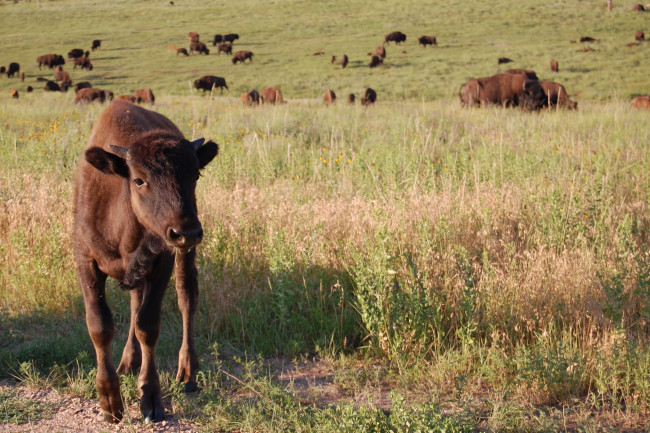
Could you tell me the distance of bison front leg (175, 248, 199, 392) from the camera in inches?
170

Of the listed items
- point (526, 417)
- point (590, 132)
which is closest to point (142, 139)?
point (526, 417)

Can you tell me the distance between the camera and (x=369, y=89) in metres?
27.1

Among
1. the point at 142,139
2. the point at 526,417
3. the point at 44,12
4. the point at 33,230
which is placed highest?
the point at 44,12

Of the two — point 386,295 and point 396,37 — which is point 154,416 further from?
point 396,37

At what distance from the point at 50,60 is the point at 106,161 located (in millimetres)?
50768

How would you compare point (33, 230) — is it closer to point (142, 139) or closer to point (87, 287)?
point (87, 287)

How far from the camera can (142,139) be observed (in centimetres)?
368

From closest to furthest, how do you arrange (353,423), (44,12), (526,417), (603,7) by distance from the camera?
(353,423) → (526,417) → (603,7) → (44,12)

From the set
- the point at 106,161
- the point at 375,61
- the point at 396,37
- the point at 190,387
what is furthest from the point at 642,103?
the point at 396,37

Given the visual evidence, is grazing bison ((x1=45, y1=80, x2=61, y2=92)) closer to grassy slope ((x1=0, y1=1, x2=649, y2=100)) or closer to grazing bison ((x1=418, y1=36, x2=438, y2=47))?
grassy slope ((x1=0, y1=1, x2=649, y2=100))

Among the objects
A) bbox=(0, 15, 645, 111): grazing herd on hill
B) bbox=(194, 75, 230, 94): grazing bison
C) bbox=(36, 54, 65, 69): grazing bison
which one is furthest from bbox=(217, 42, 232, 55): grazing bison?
bbox=(194, 75, 230, 94): grazing bison

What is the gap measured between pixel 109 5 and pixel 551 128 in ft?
256

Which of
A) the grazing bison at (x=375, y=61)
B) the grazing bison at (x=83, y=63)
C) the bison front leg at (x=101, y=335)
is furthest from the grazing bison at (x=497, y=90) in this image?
the grazing bison at (x=83, y=63)

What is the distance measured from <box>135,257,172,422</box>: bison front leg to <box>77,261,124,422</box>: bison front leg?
162mm
